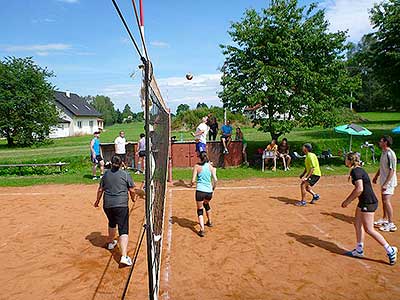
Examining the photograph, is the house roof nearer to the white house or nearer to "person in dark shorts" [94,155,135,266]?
the white house

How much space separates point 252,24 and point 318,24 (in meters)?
3.03

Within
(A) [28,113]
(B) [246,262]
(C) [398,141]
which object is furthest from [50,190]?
(A) [28,113]

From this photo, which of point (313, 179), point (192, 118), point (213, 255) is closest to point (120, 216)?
point (213, 255)

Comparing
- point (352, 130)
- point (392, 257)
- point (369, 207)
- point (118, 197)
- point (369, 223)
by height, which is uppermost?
point (352, 130)

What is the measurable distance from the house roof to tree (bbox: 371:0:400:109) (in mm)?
47232

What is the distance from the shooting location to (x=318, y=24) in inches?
622

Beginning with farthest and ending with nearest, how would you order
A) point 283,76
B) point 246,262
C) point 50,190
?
point 283,76 → point 50,190 → point 246,262

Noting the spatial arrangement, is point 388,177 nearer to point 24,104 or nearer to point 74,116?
point 24,104

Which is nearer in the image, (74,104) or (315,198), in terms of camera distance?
(315,198)

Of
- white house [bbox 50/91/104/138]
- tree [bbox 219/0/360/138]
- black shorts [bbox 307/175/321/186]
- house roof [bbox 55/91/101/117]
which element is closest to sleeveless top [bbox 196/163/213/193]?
black shorts [bbox 307/175/321/186]

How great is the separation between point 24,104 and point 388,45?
32.9m

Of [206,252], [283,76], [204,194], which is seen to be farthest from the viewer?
[283,76]

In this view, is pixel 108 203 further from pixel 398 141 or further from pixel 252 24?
pixel 398 141

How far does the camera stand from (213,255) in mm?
6379
